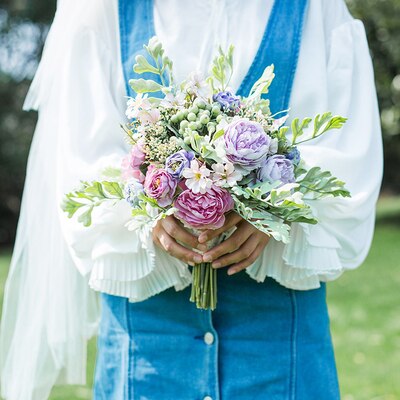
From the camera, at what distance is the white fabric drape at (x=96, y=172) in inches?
93.1

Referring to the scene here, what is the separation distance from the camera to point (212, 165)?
81.4 inches

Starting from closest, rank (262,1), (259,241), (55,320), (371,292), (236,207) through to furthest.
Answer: (236,207), (259,241), (262,1), (55,320), (371,292)

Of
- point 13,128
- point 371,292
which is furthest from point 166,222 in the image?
point 13,128

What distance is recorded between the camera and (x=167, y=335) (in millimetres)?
2438

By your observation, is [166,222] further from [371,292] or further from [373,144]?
[371,292]

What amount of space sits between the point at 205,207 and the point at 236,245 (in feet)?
0.74

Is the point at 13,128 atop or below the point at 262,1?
atop

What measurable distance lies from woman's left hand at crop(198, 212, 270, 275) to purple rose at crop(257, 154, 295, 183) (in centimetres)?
16

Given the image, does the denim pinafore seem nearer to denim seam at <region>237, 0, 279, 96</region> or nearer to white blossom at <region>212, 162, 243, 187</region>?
denim seam at <region>237, 0, 279, 96</region>

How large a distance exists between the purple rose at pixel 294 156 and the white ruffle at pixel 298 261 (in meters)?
0.21

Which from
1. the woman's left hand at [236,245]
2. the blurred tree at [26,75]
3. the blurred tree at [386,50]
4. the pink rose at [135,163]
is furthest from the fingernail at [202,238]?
the blurred tree at [26,75]

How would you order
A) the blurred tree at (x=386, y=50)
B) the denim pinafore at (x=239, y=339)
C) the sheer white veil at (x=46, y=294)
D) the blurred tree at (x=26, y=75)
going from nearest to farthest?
the denim pinafore at (x=239, y=339) → the sheer white veil at (x=46, y=294) → the blurred tree at (x=386, y=50) → the blurred tree at (x=26, y=75)

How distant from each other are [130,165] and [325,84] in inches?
29.2

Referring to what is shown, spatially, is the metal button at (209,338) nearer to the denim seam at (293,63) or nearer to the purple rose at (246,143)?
the purple rose at (246,143)
